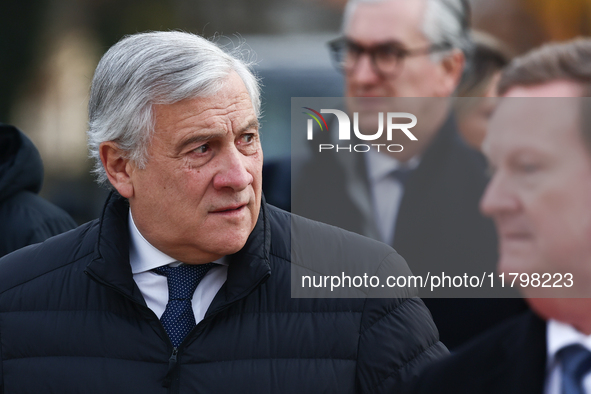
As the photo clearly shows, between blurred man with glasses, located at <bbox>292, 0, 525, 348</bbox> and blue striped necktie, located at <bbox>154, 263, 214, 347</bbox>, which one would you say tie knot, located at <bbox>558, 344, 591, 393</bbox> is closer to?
blurred man with glasses, located at <bbox>292, 0, 525, 348</bbox>

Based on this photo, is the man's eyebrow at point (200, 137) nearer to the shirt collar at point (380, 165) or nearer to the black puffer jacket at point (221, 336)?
the black puffer jacket at point (221, 336)

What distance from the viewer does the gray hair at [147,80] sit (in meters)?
1.61

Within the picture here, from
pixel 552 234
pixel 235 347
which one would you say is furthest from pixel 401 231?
pixel 235 347

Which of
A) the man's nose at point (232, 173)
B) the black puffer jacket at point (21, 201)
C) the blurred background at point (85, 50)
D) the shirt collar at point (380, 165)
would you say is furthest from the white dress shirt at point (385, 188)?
the black puffer jacket at point (21, 201)

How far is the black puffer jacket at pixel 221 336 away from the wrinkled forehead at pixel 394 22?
44 cm

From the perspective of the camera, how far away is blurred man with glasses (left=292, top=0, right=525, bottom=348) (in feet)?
2.90

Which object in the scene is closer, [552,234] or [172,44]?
[552,234]

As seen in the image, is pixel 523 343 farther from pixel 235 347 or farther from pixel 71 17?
pixel 71 17

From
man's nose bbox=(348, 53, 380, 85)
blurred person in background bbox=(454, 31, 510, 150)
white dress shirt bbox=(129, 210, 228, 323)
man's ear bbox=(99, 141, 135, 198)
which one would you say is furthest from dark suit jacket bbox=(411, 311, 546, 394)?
man's ear bbox=(99, 141, 135, 198)

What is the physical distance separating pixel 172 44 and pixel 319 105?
66 cm

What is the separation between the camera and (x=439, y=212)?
0.92 m

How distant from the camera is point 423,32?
1275 millimetres

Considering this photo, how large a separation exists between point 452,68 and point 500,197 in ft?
2.01

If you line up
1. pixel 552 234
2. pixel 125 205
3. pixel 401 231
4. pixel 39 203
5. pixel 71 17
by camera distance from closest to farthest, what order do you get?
pixel 552 234 → pixel 401 231 → pixel 125 205 → pixel 39 203 → pixel 71 17
